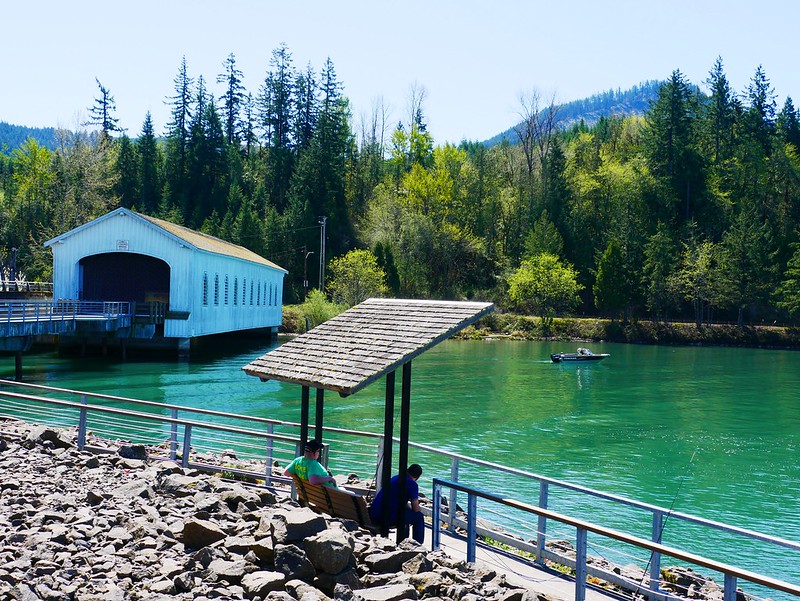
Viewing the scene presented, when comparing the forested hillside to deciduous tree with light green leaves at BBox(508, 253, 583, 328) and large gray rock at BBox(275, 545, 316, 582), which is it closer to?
deciduous tree with light green leaves at BBox(508, 253, 583, 328)

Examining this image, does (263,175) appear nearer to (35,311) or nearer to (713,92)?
(713,92)

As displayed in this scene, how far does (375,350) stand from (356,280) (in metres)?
60.5

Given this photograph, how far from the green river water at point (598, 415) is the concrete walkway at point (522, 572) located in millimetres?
3679

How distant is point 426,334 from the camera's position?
9.60m

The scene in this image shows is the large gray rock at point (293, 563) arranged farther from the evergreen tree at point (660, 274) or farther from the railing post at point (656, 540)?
the evergreen tree at point (660, 274)

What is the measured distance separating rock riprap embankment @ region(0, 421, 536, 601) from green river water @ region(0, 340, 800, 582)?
234 inches

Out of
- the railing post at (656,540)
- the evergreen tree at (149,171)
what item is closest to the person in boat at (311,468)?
the railing post at (656,540)

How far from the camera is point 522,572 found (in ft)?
30.5

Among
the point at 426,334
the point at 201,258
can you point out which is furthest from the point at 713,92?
the point at 426,334

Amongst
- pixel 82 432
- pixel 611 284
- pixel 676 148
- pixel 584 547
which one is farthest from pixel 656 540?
pixel 676 148

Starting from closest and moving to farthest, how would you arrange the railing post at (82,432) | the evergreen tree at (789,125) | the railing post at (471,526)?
the railing post at (471,526) < the railing post at (82,432) < the evergreen tree at (789,125)

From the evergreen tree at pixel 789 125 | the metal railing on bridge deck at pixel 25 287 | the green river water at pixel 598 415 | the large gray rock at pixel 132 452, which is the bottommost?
the green river water at pixel 598 415

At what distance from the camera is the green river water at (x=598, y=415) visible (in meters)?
18.5

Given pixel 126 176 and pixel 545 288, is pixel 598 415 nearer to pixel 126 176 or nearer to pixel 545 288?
pixel 545 288
